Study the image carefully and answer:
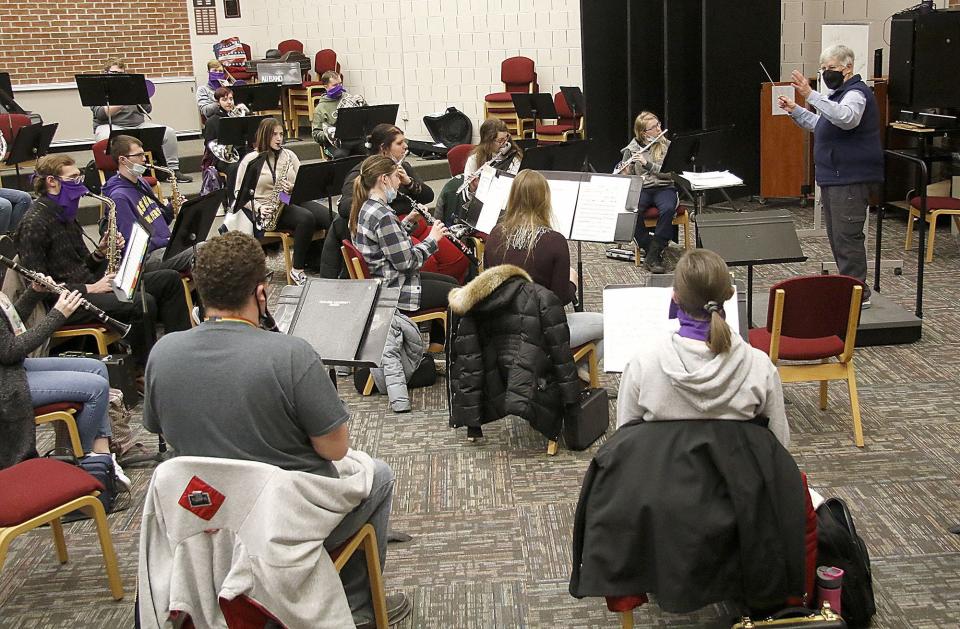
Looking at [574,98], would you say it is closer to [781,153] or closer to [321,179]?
[781,153]

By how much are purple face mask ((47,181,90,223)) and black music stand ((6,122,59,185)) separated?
3695 millimetres

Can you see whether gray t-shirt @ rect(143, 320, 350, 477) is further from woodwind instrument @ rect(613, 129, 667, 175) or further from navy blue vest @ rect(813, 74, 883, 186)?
woodwind instrument @ rect(613, 129, 667, 175)

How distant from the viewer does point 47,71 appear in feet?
40.3

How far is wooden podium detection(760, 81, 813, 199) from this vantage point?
945 centimetres

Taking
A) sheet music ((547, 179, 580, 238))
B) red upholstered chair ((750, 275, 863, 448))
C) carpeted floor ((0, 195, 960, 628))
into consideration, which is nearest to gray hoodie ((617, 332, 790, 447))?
carpeted floor ((0, 195, 960, 628))

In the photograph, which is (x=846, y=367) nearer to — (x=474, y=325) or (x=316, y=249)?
(x=474, y=325)

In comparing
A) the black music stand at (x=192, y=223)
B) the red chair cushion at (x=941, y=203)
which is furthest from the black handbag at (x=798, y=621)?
the red chair cushion at (x=941, y=203)

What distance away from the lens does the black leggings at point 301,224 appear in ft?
25.5

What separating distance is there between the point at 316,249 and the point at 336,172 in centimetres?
107

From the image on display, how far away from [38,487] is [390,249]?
7.80 feet

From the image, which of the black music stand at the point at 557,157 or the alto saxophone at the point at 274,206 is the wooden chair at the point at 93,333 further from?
the black music stand at the point at 557,157

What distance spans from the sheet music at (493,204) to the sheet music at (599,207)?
1.66 ft

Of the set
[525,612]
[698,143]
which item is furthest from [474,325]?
[698,143]

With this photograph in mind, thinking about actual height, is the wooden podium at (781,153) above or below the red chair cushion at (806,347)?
above
